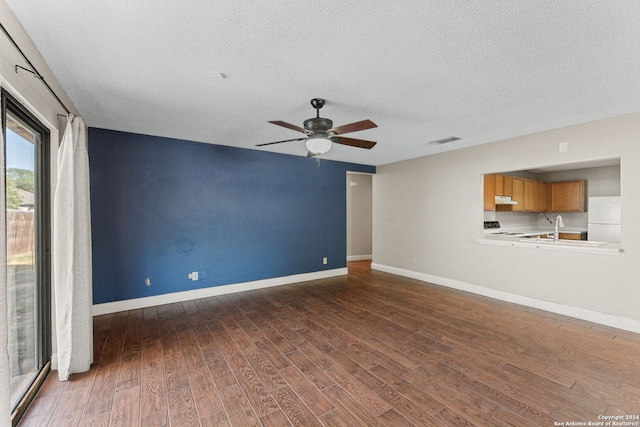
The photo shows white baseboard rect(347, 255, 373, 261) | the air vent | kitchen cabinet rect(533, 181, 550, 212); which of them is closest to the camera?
the air vent

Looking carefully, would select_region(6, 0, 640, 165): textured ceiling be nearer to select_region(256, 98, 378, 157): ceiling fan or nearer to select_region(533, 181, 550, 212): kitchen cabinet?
select_region(256, 98, 378, 157): ceiling fan

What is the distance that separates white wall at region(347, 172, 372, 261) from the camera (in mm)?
8031

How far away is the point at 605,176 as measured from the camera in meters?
5.86

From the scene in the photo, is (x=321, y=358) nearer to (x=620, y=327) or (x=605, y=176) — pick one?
(x=620, y=327)

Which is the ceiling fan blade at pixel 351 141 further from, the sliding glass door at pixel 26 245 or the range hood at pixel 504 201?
the range hood at pixel 504 201

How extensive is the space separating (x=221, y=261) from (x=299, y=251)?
1.52 metres

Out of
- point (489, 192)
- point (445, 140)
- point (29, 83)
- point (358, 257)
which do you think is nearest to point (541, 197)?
point (489, 192)

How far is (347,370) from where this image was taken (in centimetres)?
246

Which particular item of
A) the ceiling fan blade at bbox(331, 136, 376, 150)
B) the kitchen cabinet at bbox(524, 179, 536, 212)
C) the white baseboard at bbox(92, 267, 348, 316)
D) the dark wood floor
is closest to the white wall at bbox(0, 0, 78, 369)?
the dark wood floor

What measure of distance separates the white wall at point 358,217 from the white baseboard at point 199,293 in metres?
2.21

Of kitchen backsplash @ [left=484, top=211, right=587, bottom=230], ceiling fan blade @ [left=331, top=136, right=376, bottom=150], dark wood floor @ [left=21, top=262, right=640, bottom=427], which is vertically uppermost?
ceiling fan blade @ [left=331, top=136, right=376, bottom=150]

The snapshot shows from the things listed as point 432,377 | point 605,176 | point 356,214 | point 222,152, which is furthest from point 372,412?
point 605,176

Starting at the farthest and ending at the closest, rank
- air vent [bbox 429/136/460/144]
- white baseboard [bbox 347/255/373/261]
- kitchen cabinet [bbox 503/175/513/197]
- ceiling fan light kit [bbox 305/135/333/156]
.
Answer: white baseboard [bbox 347/255/373/261] → kitchen cabinet [bbox 503/175/513/197] → air vent [bbox 429/136/460/144] → ceiling fan light kit [bbox 305/135/333/156]

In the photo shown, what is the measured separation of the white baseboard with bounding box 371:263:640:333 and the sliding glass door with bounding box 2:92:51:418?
5.53 meters
